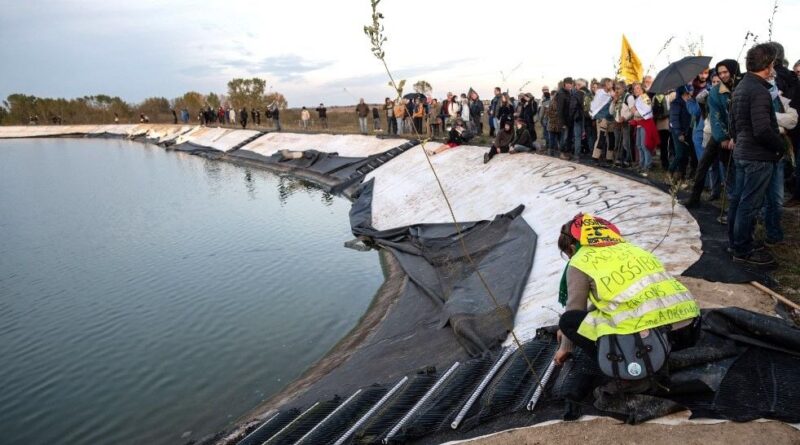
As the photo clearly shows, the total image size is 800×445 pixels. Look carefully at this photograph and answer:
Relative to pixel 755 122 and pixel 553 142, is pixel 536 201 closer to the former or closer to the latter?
pixel 553 142

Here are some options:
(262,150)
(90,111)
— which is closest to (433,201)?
(262,150)

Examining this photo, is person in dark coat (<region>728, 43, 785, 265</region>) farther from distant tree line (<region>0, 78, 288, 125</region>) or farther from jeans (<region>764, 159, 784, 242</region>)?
distant tree line (<region>0, 78, 288, 125</region>)

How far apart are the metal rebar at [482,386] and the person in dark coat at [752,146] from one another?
9.70ft

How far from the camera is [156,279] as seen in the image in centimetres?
1270

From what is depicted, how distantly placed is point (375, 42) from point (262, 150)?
111 feet

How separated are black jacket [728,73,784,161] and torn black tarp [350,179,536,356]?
3217 mm

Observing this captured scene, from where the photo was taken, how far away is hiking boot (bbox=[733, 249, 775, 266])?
19.4ft

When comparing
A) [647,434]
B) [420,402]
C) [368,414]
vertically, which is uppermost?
[647,434]

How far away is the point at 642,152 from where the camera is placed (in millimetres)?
11273

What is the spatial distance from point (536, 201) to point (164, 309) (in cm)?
795

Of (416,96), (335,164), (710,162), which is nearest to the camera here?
(710,162)

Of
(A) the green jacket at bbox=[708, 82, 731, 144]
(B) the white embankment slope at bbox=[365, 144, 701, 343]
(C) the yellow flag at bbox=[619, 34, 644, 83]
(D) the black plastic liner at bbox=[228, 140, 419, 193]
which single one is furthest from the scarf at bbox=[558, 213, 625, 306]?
(D) the black plastic liner at bbox=[228, 140, 419, 193]

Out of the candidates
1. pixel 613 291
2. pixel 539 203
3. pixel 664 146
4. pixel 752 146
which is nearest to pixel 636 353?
pixel 613 291

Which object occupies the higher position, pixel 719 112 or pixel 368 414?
pixel 719 112
